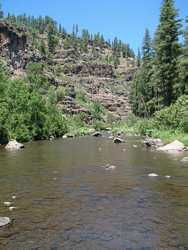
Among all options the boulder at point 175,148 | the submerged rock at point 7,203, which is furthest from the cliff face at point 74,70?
the submerged rock at point 7,203

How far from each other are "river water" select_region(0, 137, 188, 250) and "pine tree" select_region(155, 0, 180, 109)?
30.6 metres

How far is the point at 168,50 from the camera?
51.3m

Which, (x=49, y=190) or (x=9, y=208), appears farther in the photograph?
(x=49, y=190)

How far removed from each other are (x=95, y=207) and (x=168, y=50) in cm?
4156

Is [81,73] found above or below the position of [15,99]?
above

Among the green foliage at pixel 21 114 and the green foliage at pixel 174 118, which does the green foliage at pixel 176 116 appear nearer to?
the green foliage at pixel 174 118

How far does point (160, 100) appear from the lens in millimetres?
54031

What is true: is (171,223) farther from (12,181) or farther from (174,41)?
(174,41)

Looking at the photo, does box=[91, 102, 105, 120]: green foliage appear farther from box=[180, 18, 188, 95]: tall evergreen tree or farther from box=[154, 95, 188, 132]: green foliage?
box=[154, 95, 188, 132]: green foliage

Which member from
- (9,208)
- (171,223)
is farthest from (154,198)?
(9,208)

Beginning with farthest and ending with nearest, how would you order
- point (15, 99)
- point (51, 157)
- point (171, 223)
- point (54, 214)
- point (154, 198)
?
point (15, 99) < point (51, 157) < point (154, 198) < point (54, 214) < point (171, 223)

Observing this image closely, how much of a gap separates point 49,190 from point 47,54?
15852 cm

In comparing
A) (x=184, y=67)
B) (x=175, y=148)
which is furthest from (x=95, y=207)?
(x=184, y=67)

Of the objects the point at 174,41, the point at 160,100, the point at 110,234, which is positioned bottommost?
the point at 110,234
